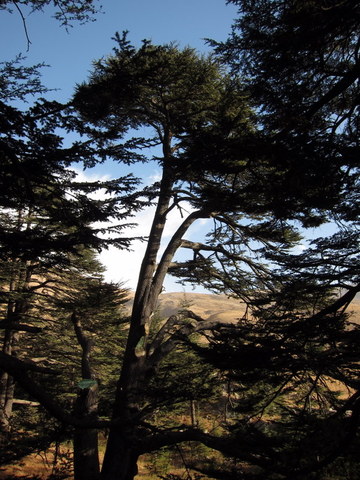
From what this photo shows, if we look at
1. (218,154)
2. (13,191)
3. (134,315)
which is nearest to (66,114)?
(13,191)

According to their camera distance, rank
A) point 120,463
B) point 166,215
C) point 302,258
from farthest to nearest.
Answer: point 166,215, point 120,463, point 302,258

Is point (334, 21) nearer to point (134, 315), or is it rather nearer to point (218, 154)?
point (218, 154)

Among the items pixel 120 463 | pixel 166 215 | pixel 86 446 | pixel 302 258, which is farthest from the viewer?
pixel 166 215

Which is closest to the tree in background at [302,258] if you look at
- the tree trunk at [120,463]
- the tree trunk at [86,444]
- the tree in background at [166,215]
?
the tree in background at [166,215]

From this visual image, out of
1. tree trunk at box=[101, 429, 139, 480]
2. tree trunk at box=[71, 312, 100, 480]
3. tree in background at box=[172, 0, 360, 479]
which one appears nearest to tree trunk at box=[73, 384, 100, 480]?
tree trunk at box=[71, 312, 100, 480]

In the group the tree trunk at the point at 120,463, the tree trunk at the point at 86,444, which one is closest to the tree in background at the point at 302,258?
the tree trunk at the point at 120,463

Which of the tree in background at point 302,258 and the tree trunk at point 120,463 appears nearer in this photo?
the tree in background at point 302,258

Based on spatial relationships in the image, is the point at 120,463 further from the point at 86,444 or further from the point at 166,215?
the point at 166,215

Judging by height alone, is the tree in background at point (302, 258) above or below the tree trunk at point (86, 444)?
above

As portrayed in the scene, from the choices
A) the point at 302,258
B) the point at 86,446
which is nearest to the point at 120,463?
the point at 86,446

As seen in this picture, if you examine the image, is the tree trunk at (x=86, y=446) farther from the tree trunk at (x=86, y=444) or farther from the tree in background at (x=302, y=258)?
the tree in background at (x=302, y=258)

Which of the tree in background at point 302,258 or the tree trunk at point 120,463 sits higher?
the tree in background at point 302,258

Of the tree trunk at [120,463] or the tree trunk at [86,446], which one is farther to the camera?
the tree trunk at [86,446]

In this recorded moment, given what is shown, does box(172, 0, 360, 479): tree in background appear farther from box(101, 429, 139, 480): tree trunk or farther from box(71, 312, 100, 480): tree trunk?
box(71, 312, 100, 480): tree trunk
